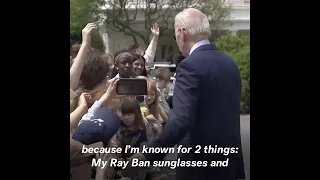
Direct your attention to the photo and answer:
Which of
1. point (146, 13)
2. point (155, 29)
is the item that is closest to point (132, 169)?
point (155, 29)

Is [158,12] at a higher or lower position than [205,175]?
higher

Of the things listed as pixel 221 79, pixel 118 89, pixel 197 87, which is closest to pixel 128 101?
pixel 118 89

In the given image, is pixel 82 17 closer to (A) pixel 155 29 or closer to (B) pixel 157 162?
(A) pixel 155 29

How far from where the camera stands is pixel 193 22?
3264mm

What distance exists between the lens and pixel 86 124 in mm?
3268

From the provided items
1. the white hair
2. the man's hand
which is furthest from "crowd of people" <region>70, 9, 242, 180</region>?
the man's hand

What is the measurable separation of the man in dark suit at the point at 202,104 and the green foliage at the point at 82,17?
0.66 meters

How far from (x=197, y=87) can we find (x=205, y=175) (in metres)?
0.76

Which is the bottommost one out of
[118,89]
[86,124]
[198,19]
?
[86,124]

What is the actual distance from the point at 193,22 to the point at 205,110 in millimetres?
730

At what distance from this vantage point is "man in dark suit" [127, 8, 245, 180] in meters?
3.18

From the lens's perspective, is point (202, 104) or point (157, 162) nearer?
point (202, 104)

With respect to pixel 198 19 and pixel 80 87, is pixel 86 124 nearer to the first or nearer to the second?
pixel 80 87

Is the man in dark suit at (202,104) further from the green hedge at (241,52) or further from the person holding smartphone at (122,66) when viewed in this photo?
the person holding smartphone at (122,66)
